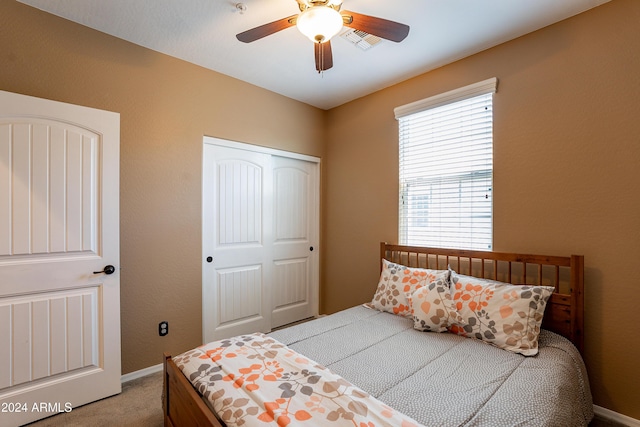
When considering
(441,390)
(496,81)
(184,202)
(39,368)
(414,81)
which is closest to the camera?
(441,390)

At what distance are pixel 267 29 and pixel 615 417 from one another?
3174 millimetres

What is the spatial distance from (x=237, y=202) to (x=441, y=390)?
2.35m

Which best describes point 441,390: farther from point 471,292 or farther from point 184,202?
point 184,202

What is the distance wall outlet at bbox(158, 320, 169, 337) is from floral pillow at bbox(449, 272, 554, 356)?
2286 mm

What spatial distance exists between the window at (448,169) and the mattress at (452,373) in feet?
3.11

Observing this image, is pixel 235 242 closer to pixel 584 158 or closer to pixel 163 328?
pixel 163 328

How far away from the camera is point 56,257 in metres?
1.91

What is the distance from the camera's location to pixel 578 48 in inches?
77.8

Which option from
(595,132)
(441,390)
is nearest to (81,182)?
(441,390)

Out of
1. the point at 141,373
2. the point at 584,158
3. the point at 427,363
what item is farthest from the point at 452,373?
the point at 141,373

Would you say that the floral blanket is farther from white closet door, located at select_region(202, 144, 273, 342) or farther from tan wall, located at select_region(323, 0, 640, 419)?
tan wall, located at select_region(323, 0, 640, 419)

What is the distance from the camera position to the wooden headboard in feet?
6.11

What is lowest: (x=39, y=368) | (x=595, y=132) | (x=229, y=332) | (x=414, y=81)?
(x=229, y=332)

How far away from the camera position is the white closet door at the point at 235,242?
2.80 metres
